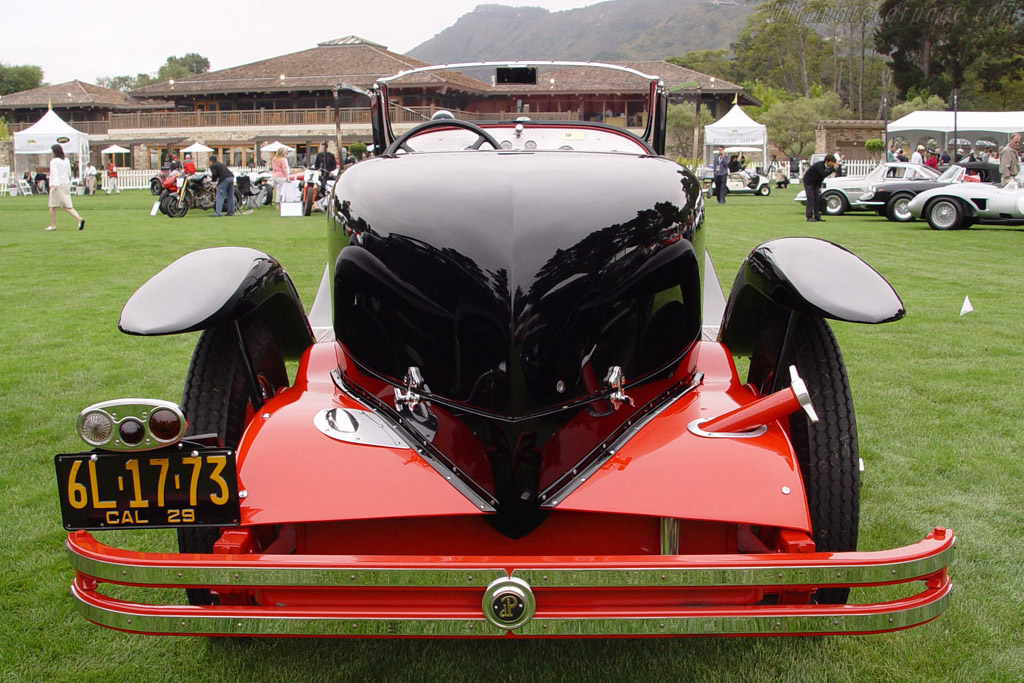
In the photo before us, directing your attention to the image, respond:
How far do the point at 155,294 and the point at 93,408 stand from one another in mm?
792

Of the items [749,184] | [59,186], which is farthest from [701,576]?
[749,184]

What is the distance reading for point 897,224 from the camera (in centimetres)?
1645

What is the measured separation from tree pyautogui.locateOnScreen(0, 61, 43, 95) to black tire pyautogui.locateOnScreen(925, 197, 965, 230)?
293 ft

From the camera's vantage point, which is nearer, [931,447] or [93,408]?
[93,408]

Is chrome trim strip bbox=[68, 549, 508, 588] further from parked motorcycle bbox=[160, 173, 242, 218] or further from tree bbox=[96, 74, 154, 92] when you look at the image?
tree bbox=[96, 74, 154, 92]

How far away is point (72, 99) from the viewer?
59.5m

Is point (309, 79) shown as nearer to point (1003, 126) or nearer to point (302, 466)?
point (1003, 126)

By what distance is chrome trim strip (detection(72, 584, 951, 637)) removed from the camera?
1700mm

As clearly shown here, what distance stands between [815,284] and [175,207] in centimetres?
1876

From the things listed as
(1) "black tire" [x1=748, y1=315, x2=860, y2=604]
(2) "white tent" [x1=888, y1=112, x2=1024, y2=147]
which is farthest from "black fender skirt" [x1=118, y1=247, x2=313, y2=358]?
(2) "white tent" [x1=888, y1=112, x2=1024, y2=147]

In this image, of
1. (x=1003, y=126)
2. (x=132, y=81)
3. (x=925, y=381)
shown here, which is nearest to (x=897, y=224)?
(x=925, y=381)

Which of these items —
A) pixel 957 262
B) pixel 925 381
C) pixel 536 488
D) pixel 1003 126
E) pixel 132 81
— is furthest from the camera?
pixel 132 81

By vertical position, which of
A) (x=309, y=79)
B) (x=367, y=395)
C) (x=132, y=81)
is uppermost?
(x=132, y=81)

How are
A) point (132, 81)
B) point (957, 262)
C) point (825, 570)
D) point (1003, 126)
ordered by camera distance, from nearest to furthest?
point (825, 570) < point (957, 262) < point (1003, 126) < point (132, 81)
